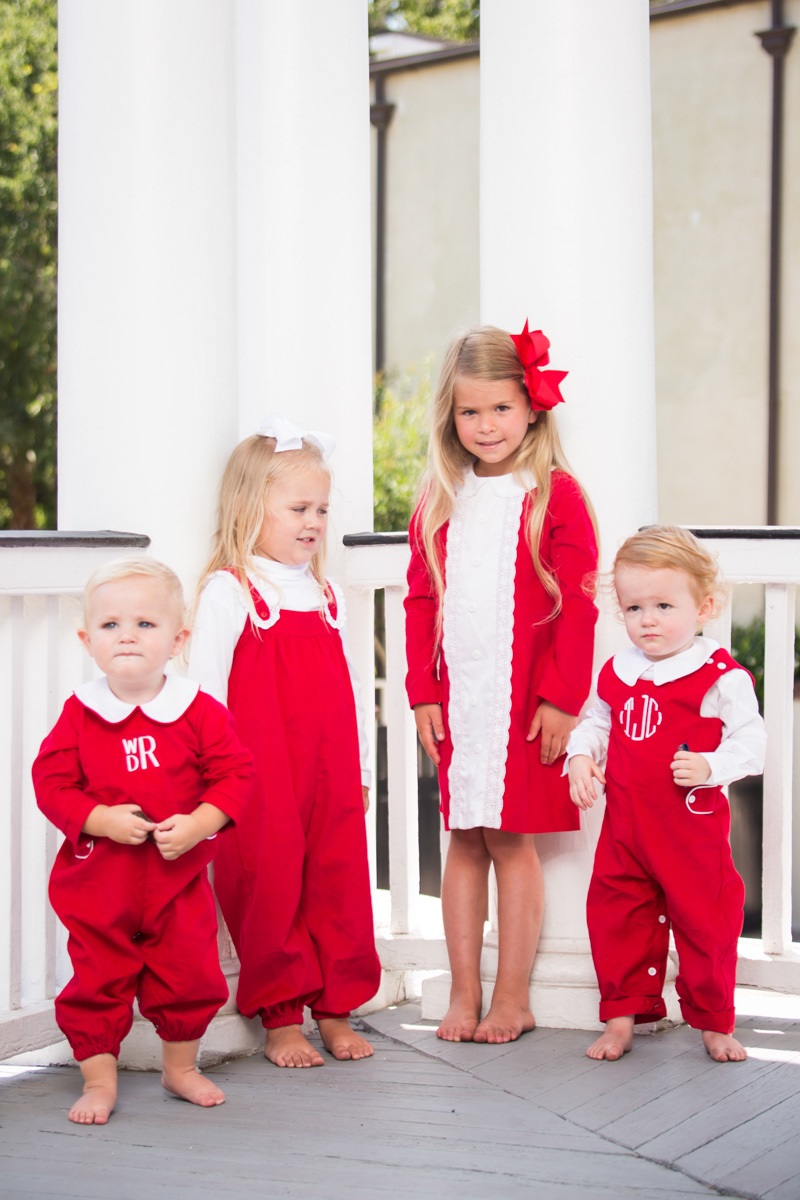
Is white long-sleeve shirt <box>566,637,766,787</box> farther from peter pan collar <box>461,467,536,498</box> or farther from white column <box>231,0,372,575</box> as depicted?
white column <box>231,0,372,575</box>

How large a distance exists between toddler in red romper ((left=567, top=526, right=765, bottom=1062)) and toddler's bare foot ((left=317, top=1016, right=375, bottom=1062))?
486mm

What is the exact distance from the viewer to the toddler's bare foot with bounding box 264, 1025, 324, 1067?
9.45 feet

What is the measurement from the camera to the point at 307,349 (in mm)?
3309

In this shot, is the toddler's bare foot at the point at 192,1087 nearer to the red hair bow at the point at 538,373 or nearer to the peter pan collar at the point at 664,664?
the peter pan collar at the point at 664,664

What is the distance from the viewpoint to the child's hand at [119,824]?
2.47 metres

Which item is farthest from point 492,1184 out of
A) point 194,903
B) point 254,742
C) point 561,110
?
point 561,110

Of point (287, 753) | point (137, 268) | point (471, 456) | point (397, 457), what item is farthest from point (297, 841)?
point (397, 457)

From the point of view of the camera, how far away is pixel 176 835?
2494mm

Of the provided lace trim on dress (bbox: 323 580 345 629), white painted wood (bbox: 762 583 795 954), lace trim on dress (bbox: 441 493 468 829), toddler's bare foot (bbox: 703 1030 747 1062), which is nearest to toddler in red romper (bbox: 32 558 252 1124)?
lace trim on dress (bbox: 323 580 345 629)

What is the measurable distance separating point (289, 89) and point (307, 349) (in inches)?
24.1

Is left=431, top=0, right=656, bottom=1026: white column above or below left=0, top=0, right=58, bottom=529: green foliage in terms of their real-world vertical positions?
below

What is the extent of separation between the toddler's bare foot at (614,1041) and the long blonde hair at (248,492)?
1.16m

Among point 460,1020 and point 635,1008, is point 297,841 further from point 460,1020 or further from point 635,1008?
point 635,1008

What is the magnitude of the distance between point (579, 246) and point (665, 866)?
1366mm
